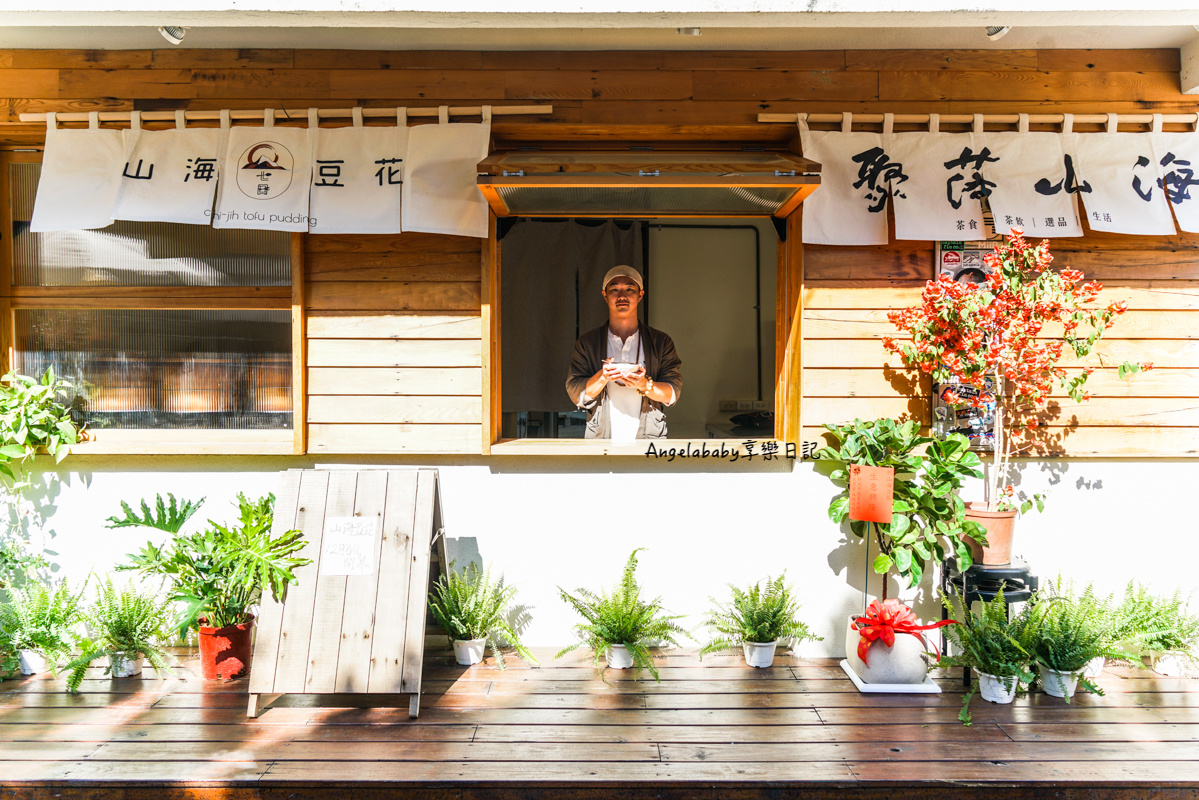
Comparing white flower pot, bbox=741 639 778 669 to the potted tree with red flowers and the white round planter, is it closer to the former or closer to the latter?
the white round planter

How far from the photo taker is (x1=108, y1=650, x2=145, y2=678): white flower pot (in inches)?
131

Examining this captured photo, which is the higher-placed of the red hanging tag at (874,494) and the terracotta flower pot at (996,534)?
the red hanging tag at (874,494)

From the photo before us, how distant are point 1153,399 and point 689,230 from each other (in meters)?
3.76

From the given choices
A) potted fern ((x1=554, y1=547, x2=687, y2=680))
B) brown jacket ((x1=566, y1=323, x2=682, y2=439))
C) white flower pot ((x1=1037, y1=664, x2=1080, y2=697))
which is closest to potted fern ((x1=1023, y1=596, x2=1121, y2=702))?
white flower pot ((x1=1037, y1=664, x2=1080, y2=697))

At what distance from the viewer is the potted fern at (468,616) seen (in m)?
3.49

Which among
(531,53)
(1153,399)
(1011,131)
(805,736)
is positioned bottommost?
(805,736)

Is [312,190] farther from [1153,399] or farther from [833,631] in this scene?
[1153,399]

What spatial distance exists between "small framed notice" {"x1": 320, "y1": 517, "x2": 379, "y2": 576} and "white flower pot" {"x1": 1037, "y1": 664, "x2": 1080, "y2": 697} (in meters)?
3.03

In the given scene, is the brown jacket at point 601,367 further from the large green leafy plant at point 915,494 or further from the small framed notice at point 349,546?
the small framed notice at point 349,546

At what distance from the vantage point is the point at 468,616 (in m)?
3.51

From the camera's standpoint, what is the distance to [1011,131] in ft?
12.0

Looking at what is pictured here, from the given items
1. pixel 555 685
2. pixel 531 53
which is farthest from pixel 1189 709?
pixel 531 53

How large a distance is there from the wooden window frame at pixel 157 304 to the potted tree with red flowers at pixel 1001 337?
10.0 feet

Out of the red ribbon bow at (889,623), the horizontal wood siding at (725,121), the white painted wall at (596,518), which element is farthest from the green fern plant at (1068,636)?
the horizontal wood siding at (725,121)
